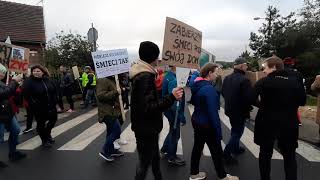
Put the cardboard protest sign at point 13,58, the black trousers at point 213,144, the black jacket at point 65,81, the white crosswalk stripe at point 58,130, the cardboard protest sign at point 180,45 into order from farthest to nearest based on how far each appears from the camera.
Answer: the black jacket at point 65,81 < the cardboard protest sign at point 13,58 < the white crosswalk stripe at point 58,130 < the cardboard protest sign at point 180,45 < the black trousers at point 213,144

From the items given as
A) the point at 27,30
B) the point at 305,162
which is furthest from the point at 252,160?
the point at 27,30

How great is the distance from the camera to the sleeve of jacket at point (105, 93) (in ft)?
A: 21.0

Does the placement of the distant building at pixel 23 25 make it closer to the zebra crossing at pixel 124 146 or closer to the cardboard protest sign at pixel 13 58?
the zebra crossing at pixel 124 146

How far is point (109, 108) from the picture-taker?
6551mm

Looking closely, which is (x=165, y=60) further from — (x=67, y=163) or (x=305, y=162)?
(x=305, y=162)

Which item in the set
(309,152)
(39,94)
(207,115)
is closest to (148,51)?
(207,115)

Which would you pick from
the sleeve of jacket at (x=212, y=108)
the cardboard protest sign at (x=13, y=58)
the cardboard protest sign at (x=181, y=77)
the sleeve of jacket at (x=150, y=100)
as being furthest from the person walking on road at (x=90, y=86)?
the sleeve of jacket at (x=150, y=100)

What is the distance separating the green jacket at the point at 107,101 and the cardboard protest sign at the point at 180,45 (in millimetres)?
1328

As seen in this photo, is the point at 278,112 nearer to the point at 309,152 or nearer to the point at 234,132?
the point at 234,132

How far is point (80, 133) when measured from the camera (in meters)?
9.55

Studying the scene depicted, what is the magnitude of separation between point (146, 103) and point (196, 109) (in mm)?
1429

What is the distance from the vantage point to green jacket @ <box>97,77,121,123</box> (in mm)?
6469

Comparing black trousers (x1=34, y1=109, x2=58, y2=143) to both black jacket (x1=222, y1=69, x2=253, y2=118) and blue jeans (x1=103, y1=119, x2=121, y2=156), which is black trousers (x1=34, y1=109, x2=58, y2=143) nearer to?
blue jeans (x1=103, y1=119, x2=121, y2=156)

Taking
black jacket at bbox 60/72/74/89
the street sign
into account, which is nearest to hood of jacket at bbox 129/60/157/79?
black jacket at bbox 60/72/74/89
